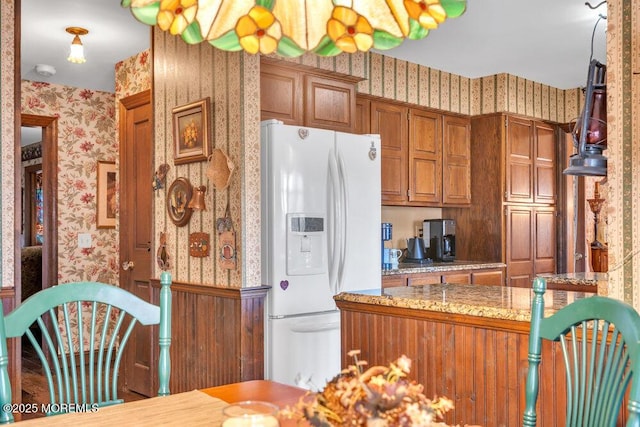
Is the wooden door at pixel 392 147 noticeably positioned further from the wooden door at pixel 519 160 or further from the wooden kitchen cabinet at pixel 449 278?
the wooden door at pixel 519 160

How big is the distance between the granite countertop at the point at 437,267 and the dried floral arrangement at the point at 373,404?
130 inches

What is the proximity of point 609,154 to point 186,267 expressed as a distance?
2496 millimetres

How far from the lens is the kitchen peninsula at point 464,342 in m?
1.98

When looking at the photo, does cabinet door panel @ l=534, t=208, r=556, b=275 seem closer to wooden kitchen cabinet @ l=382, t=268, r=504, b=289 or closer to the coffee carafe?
wooden kitchen cabinet @ l=382, t=268, r=504, b=289

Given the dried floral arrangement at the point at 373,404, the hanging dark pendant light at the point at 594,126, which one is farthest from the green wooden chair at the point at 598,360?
the hanging dark pendant light at the point at 594,126

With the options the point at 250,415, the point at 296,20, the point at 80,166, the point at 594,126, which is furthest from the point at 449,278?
the point at 250,415

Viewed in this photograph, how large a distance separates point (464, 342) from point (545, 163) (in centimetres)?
403

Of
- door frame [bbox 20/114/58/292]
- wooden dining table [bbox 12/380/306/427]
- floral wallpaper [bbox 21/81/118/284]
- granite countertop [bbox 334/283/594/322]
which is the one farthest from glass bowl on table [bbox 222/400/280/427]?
door frame [bbox 20/114/58/292]

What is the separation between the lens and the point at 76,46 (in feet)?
12.2

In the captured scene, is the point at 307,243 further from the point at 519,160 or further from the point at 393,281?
the point at 519,160

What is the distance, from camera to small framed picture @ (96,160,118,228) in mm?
5469

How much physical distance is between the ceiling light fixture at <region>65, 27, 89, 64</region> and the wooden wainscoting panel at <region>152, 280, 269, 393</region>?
147 centimetres

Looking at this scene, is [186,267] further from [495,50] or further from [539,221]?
[539,221]

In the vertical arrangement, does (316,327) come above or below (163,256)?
below
